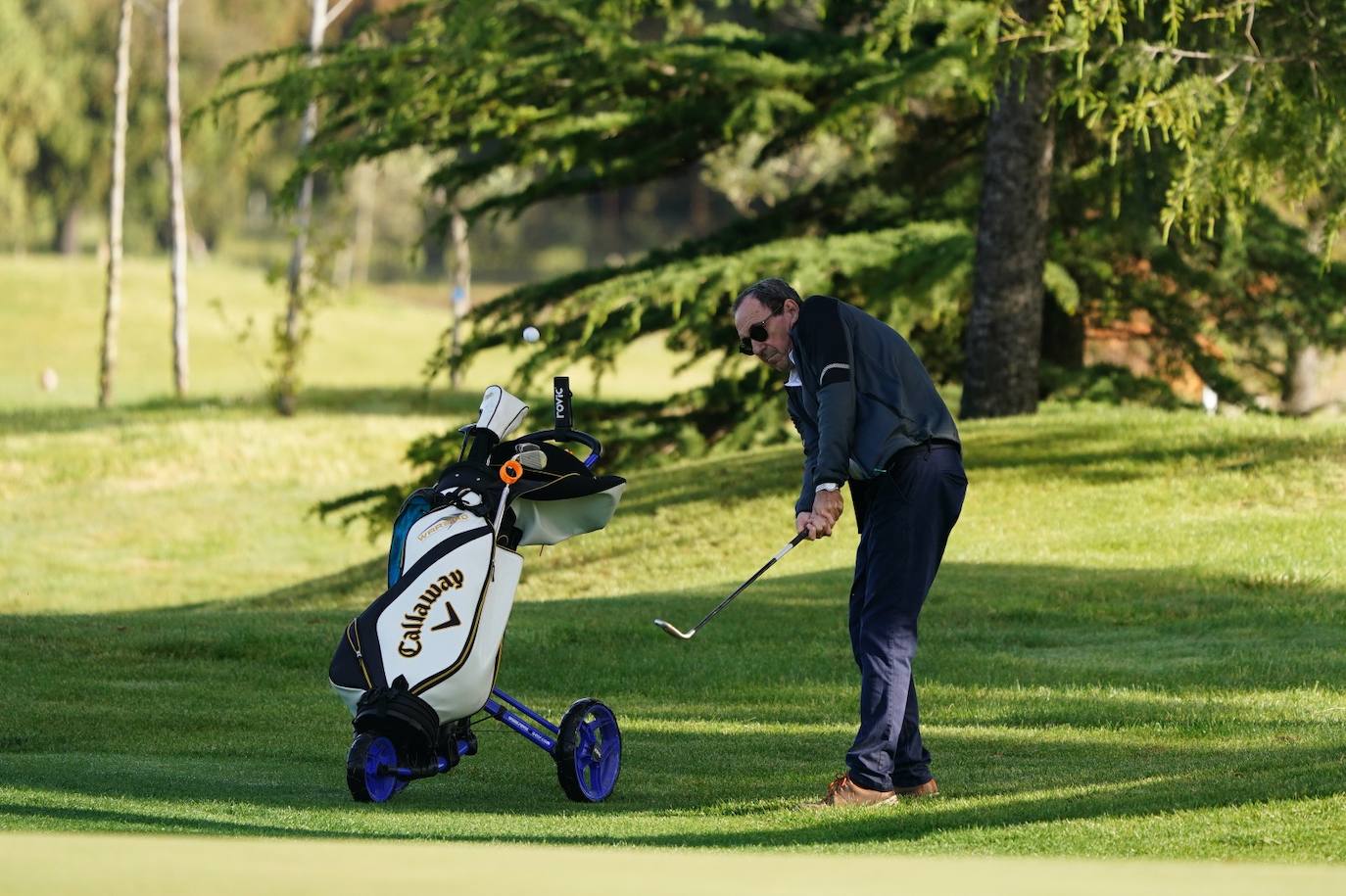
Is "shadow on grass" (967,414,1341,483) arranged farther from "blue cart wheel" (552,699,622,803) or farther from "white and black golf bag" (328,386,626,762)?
"white and black golf bag" (328,386,626,762)

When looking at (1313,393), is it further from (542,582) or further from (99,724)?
(99,724)

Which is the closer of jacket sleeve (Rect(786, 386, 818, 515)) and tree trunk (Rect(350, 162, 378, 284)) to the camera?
jacket sleeve (Rect(786, 386, 818, 515))

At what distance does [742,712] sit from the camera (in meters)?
10.6

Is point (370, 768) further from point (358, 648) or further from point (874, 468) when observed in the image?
point (874, 468)

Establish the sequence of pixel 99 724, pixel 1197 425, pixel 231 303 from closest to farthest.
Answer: pixel 99 724 → pixel 1197 425 → pixel 231 303

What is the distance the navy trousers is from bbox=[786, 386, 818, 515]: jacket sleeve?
0.17 metres

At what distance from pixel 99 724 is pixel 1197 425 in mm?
12982

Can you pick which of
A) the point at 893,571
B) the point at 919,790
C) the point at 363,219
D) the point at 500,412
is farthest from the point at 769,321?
the point at 363,219

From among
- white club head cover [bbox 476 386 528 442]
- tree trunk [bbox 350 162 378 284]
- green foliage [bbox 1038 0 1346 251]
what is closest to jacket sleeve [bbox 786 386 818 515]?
white club head cover [bbox 476 386 528 442]

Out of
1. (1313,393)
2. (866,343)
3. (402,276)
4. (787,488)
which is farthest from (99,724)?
(402,276)

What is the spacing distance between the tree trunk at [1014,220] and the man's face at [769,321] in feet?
A: 44.1

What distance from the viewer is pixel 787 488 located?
2017cm

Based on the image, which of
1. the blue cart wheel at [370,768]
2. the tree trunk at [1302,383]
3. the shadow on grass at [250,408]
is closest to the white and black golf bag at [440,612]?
the blue cart wheel at [370,768]

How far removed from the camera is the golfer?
6926mm
